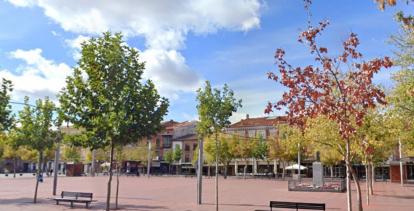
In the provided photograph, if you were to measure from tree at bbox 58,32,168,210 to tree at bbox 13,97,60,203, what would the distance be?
847 centimetres

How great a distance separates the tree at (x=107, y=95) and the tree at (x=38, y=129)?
27.8ft

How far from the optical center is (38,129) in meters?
19.0

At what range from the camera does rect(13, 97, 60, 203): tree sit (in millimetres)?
18844

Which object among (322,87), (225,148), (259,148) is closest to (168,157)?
(225,148)

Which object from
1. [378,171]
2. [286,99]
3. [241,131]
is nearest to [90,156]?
[241,131]

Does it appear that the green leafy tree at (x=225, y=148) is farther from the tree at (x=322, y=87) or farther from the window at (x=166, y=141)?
the tree at (x=322, y=87)

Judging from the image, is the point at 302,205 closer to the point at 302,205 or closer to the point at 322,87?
the point at 302,205

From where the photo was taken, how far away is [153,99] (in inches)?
484

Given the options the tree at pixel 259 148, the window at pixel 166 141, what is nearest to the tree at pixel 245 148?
the tree at pixel 259 148

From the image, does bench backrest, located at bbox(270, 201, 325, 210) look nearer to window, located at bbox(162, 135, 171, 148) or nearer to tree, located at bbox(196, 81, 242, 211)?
tree, located at bbox(196, 81, 242, 211)

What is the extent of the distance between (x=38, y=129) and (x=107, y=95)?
32.4 ft

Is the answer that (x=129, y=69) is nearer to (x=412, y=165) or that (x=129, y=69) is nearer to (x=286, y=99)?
(x=286, y=99)

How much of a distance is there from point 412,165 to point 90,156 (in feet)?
210

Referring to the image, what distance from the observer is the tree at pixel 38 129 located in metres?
18.8
